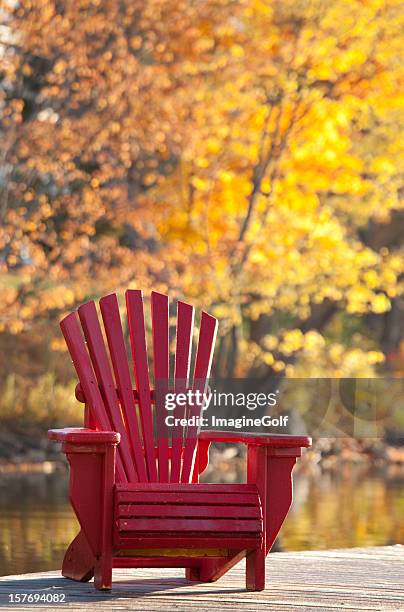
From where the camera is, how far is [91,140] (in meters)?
15.4

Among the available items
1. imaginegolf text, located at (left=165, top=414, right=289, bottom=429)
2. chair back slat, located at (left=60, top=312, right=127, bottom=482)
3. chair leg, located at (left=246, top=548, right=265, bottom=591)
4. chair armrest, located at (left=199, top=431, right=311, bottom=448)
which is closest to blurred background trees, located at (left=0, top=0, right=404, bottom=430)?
imaginegolf text, located at (left=165, top=414, right=289, bottom=429)

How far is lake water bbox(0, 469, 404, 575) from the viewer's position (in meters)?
8.73

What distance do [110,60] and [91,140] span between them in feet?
3.44

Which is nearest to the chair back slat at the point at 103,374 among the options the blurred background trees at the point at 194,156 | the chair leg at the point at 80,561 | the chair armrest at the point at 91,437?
the chair leg at the point at 80,561

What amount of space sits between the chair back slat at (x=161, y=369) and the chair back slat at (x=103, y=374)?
0.15m

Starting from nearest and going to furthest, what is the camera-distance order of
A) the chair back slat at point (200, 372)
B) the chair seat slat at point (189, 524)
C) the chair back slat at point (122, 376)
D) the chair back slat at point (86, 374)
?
the chair seat slat at point (189, 524) < the chair back slat at point (86, 374) < the chair back slat at point (122, 376) < the chair back slat at point (200, 372)

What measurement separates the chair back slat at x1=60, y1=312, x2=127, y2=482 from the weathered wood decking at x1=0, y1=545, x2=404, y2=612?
0.51 m

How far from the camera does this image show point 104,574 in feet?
17.7

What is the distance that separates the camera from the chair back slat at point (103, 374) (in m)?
5.85

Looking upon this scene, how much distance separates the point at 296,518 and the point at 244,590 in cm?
555

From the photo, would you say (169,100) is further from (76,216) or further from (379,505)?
(379,505)

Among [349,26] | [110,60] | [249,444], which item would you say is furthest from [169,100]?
[249,444]

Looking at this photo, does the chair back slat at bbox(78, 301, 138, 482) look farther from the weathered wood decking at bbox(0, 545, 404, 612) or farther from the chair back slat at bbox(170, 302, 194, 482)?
the weathered wood decking at bbox(0, 545, 404, 612)

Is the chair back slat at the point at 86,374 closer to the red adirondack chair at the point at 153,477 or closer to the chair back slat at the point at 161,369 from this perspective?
the red adirondack chair at the point at 153,477
